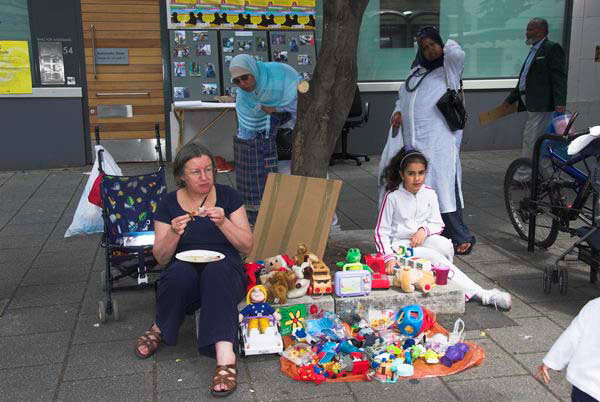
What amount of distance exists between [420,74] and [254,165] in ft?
5.53

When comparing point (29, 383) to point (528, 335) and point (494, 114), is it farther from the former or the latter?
point (494, 114)

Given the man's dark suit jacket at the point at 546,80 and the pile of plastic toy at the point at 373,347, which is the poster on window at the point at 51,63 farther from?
the pile of plastic toy at the point at 373,347

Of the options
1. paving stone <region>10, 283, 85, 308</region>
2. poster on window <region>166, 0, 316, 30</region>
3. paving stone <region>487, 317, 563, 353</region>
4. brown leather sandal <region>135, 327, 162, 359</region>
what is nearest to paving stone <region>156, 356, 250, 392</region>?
brown leather sandal <region>135, 327, 162, 359</region>

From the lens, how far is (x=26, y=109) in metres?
9.59

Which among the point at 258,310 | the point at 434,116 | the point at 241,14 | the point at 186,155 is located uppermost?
the point at 241,14

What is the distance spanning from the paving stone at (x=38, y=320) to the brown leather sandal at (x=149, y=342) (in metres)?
0.67

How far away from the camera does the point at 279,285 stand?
4125mm

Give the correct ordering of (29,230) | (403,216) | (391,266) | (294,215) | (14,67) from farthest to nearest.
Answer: (14,67) < (29,230) < (294,215) < (403,216) < (391,266)

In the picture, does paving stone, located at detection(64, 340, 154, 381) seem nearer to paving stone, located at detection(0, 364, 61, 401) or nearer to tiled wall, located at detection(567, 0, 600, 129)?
paving stone, located at detection(0, 364, 61, 401)

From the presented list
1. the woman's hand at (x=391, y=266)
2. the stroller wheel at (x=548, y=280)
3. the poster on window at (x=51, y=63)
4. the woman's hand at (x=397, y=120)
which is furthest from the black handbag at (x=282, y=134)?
the poster on window at (x=51, y=63)

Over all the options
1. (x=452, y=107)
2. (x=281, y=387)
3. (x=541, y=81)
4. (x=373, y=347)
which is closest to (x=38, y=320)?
(x=281, y=387)

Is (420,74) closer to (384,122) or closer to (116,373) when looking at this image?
(116,373)

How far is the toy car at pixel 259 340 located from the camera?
12.5ft

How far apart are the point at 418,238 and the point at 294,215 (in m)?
0.93
